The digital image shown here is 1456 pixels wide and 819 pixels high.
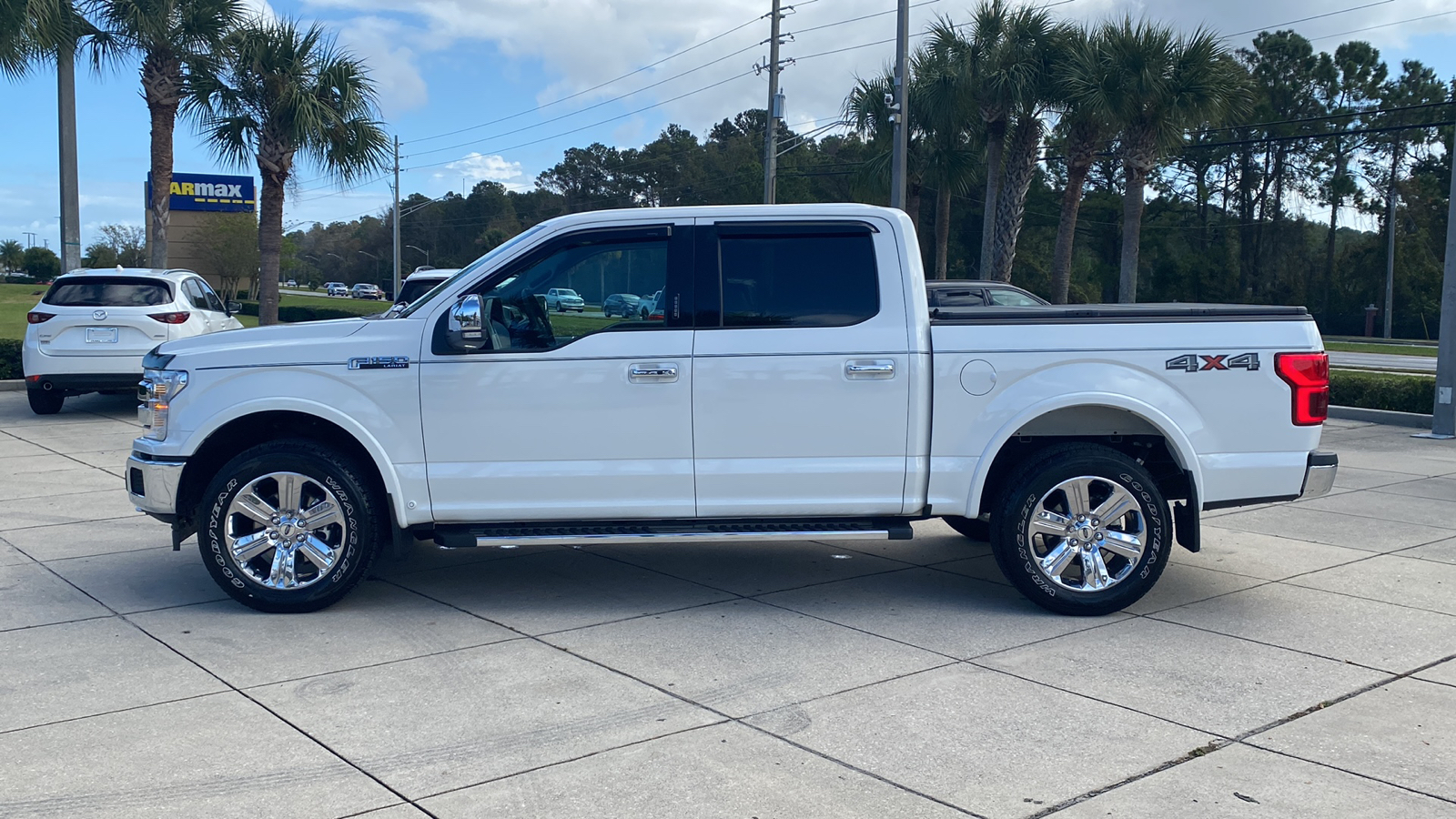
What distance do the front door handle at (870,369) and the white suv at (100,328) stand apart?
10501mm

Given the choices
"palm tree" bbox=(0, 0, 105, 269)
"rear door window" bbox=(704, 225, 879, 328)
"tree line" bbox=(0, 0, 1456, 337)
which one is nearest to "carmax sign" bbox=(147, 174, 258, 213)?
"tree line" bbox=(0, 0, 1456, 337)

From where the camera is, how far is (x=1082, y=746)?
441 centimetres

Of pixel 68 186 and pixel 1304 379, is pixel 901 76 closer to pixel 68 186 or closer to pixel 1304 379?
pixel 68 186

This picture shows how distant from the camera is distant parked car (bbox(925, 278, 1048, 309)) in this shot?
1633 cm

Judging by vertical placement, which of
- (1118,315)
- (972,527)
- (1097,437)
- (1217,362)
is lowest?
(972,527)

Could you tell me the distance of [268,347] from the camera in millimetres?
6102

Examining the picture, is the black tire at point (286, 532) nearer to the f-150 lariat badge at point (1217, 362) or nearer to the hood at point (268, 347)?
the hood at point (268, 347)

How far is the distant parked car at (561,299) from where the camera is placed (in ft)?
20.1

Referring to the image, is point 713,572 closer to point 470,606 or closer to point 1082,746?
point 470,606

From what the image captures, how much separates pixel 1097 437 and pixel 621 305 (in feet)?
8.72

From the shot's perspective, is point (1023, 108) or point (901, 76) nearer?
point (901, 76)

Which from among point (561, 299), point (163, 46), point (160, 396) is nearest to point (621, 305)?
point (561, 299)

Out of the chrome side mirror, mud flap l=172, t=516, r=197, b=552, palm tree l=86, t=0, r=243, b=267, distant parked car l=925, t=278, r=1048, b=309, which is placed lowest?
mud flap l=172, t=516, r=197, b=552

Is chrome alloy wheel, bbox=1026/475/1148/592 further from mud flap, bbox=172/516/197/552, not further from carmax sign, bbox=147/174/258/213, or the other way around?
carmax sign, bbox=147/174/258/213
